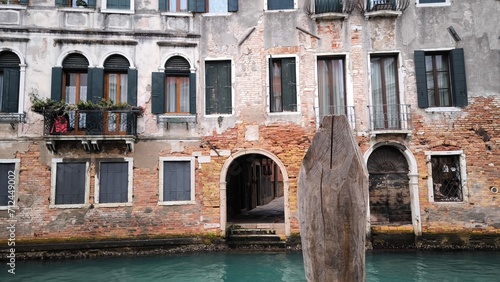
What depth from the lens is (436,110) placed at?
1034 cm

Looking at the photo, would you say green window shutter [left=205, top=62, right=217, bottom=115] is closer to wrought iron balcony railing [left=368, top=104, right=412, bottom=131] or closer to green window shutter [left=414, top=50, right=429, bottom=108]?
wrought iron balcony railing [left=368, top=104, right=412, bottom=131]

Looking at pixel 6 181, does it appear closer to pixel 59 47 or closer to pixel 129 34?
pixel 59 47

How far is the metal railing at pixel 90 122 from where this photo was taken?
9641mm

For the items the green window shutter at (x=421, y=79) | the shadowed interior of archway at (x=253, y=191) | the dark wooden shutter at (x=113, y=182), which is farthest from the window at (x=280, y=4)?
the dark wooden shutter at (x=113, y=182)

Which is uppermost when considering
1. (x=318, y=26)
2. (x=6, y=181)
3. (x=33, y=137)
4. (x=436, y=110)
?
(x=318, y=26)

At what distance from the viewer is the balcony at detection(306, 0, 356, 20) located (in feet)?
34.4

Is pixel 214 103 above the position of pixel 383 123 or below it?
above

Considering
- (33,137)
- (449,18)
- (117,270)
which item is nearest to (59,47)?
(33,137)

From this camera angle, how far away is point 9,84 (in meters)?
10.0

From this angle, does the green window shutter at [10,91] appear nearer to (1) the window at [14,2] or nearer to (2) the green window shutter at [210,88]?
(1) the window at [14,2]

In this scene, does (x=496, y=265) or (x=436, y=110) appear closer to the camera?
(x=496, y=265)

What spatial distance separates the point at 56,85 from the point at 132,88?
2.07m

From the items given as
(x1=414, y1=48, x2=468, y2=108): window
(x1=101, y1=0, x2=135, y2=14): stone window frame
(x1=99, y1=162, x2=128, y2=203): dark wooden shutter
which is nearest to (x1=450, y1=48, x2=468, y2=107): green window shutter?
(x1=414, y1=48, x2=468, y2=108): window

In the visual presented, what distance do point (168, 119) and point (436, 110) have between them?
25.3ft
